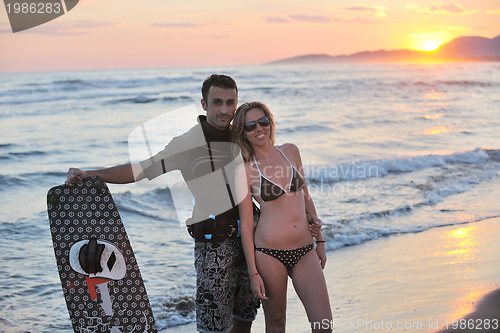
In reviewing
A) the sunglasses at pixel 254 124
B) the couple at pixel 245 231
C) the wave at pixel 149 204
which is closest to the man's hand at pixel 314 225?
the couple at pixel 245 231

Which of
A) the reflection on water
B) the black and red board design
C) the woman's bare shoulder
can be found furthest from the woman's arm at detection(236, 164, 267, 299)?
the reflection on water

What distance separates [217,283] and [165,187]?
23.0ft

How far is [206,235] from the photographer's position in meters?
2.94

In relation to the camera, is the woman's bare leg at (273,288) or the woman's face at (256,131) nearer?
the woman's bare leg at (273,288)

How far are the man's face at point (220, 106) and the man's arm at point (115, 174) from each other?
→ 0.65 metres

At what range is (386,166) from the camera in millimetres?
11781

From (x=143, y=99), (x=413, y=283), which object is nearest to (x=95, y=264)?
(x=413, y=283)

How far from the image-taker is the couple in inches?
112

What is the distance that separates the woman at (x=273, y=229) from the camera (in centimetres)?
283

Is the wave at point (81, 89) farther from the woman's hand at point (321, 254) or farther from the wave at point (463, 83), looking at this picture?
the woman's hand at point (321, 254)

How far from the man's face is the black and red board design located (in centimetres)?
101

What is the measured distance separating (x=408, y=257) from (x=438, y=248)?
1.96 ft

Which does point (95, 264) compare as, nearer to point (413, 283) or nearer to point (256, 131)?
point (256, 131)

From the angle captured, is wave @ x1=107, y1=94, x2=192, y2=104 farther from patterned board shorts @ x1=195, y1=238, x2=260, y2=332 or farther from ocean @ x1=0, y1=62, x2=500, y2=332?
patterned board shorts @ x1=195, y1=238, x2=260, y2=332
